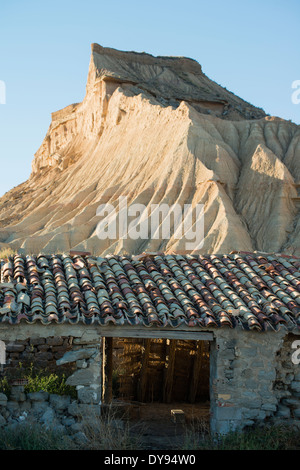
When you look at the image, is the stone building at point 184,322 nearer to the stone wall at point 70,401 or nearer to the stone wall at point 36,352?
the stone wall at point 70,401

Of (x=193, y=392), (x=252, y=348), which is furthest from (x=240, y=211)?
(x=252, y=348)

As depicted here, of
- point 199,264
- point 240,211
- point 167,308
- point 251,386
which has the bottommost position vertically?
point 251,386

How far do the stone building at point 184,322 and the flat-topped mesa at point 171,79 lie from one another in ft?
149

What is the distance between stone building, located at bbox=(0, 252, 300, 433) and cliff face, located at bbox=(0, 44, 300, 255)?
70.2 ft

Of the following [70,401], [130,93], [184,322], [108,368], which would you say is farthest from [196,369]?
[130,93]

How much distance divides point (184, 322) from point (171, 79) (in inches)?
2265

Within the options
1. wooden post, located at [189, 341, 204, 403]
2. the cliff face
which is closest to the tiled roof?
wooden post, located at [189, 341, 204, 403]

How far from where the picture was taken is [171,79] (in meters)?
66.9

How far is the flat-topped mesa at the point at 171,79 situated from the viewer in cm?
6044

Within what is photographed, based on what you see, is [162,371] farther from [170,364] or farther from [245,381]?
[245,381]

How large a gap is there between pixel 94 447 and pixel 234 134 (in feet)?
134

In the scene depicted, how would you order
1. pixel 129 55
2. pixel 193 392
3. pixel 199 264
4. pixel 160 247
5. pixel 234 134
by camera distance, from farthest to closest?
pixel 129 55
pixel 234 134
pixel 160 247
pixel 193 392
pixel 199 264

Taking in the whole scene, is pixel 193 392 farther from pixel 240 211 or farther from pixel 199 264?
pixel 240 211

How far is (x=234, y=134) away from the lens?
49.1 metres
